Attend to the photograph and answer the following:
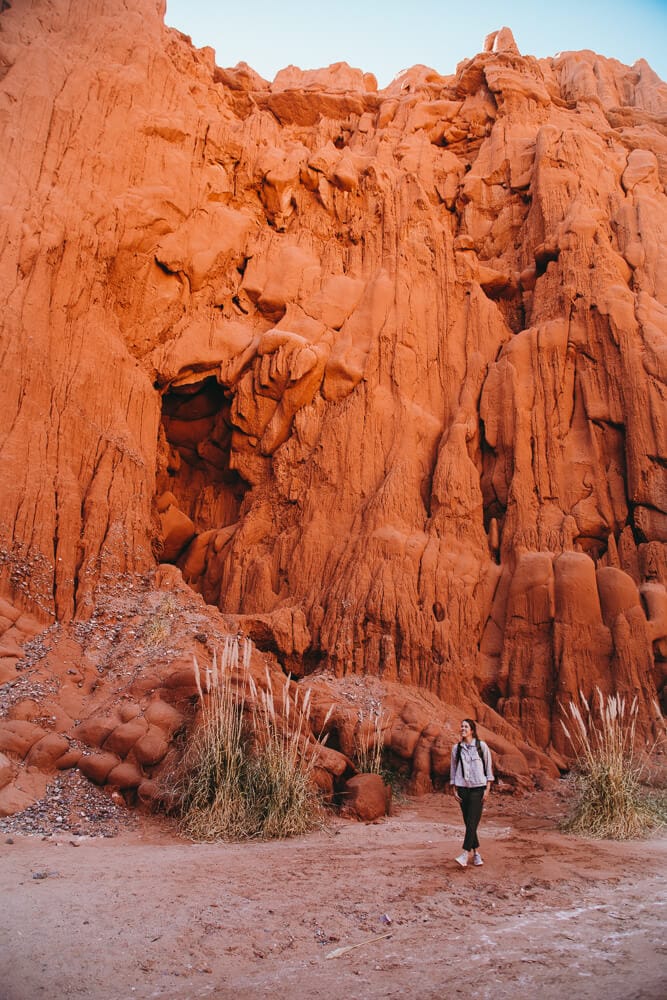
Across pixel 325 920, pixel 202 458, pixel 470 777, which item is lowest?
pixel 325 920

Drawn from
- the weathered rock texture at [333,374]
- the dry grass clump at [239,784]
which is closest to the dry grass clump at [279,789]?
the dry grass clump at [239,784]

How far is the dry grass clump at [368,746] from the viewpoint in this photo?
1013 cm

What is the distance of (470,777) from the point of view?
251 inches

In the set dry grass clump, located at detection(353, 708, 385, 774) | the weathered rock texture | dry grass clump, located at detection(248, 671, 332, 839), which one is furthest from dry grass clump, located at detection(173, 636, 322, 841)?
the weathered rock texture

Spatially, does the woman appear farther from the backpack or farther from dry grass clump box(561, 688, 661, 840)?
dry grass clump box(561, 688, 661, 840)

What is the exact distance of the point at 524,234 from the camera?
19.8 meters

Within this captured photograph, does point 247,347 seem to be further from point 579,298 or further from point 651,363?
point 651,363

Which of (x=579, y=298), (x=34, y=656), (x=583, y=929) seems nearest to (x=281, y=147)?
(x=579, y=298)

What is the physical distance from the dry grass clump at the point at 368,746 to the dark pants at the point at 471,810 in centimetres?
369

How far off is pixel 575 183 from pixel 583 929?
19.0 metres

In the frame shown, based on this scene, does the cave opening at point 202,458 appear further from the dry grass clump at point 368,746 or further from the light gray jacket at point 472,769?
the light gray jacket at point 472,769

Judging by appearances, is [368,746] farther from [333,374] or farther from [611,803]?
[333,374]

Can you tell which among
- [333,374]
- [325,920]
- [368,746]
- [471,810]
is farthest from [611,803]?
[333,374]

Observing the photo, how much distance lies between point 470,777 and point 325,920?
7.17ft
